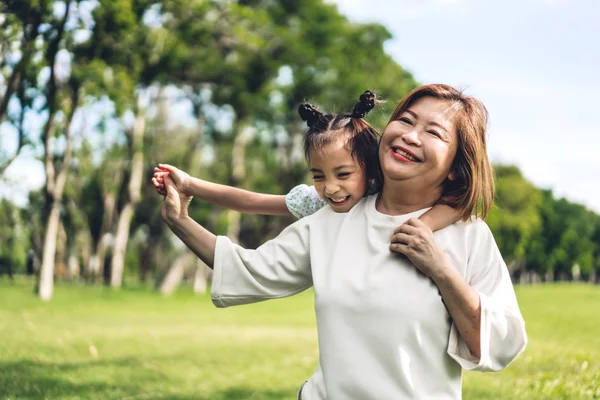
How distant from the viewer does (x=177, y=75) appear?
95.8 feet

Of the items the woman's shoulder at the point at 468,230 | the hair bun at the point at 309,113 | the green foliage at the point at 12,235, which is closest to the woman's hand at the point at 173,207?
the hair bun at the point at 309,113

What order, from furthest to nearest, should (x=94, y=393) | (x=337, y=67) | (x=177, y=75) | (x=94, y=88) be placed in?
(x=337, y=67)
(x=177, y=75)
(x=94, y=88)
(x=94, y=393)

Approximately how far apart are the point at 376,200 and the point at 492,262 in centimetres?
49

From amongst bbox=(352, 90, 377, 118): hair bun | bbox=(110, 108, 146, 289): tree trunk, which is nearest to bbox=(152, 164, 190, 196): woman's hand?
bbox=(352, 90, 377, 118): hair bun

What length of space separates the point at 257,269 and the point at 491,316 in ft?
2.70

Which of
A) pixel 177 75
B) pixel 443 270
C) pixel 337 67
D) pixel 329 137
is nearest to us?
pixel 443 270

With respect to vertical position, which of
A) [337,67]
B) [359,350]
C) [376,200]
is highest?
[337,67]

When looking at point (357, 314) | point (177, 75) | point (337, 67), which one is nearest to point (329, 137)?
point (357, 314)

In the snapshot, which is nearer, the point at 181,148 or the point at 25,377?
the point at 25,377

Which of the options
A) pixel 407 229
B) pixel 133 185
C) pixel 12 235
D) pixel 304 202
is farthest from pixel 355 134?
pixel 12 235

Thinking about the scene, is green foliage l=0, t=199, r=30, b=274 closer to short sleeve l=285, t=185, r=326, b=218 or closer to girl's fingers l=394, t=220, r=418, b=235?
short sleeve l=285, t=185, r=326, b=218

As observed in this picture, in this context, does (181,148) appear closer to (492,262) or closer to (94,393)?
(94,393)

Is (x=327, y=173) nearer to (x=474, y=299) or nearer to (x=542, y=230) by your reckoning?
(x=474, y=299)

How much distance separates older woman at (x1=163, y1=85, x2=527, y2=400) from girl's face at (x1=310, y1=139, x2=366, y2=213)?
0.07m
